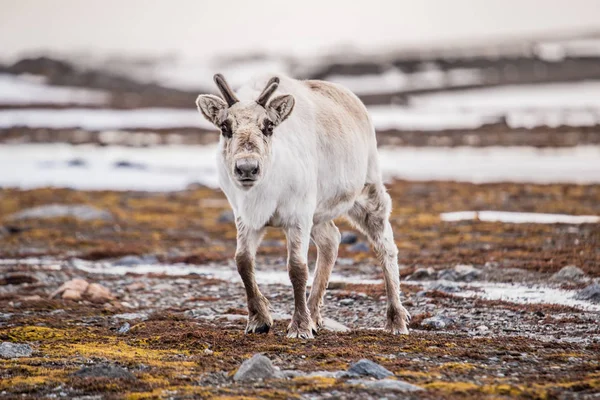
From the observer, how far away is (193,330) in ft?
39.0

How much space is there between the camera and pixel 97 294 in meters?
15.4

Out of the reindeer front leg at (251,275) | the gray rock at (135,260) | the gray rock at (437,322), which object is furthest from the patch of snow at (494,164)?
the reindeer front leg at (251,275)

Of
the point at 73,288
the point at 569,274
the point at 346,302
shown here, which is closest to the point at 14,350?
the point at 73,288

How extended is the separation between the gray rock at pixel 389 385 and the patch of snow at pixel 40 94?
11037cm

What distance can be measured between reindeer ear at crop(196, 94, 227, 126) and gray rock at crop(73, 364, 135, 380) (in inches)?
136

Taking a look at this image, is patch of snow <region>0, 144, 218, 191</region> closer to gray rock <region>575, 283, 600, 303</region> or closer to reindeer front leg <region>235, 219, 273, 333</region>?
gray rock <region>575, 283, 600, 303</region>

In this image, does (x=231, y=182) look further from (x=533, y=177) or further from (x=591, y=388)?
Result: (x=533, y=177)

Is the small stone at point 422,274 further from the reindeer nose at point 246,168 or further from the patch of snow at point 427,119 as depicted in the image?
the patch of snow at point 427,119

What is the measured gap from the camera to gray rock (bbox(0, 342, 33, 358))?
10038 mm

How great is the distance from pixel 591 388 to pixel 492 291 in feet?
Answer: 25.7

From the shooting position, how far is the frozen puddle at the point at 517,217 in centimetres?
2861

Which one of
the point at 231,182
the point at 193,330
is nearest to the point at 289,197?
the point at 231,182

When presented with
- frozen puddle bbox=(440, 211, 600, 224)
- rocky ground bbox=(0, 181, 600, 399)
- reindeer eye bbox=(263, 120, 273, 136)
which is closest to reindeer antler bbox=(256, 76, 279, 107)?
reindeer eye bbox=(263, 120, 273, 136)

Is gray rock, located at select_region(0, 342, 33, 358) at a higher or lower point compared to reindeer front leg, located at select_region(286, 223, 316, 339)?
lower
